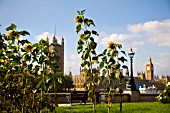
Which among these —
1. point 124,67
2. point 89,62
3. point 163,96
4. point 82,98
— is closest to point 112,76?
point 124,67

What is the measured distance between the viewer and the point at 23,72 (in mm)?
3662

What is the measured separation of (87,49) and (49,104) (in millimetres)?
1054

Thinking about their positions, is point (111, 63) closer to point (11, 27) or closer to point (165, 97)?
point (11, 27)

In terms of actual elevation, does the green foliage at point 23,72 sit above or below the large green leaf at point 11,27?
below

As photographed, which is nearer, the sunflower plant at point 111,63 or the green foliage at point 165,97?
the sunflower plant at point 111,63

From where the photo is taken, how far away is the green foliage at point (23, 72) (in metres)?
3.53

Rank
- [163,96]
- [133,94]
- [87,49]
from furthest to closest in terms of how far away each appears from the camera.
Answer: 1. [133,94]
2. [163,96]
3. [87,49]

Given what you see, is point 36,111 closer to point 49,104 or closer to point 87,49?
point 49,104

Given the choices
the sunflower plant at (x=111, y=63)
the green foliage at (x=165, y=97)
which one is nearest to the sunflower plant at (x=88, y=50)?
the sunflower plant at (x=111, y=63)

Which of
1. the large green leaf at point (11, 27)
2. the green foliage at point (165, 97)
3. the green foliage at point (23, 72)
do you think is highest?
the large green leaf at point (11, 27)

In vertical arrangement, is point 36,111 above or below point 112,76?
below

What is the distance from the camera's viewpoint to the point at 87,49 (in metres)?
3.26

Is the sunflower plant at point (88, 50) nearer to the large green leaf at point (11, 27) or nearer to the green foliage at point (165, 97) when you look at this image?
the large green leaf at point (11, 27)

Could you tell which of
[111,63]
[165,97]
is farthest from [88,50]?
[165,97]
